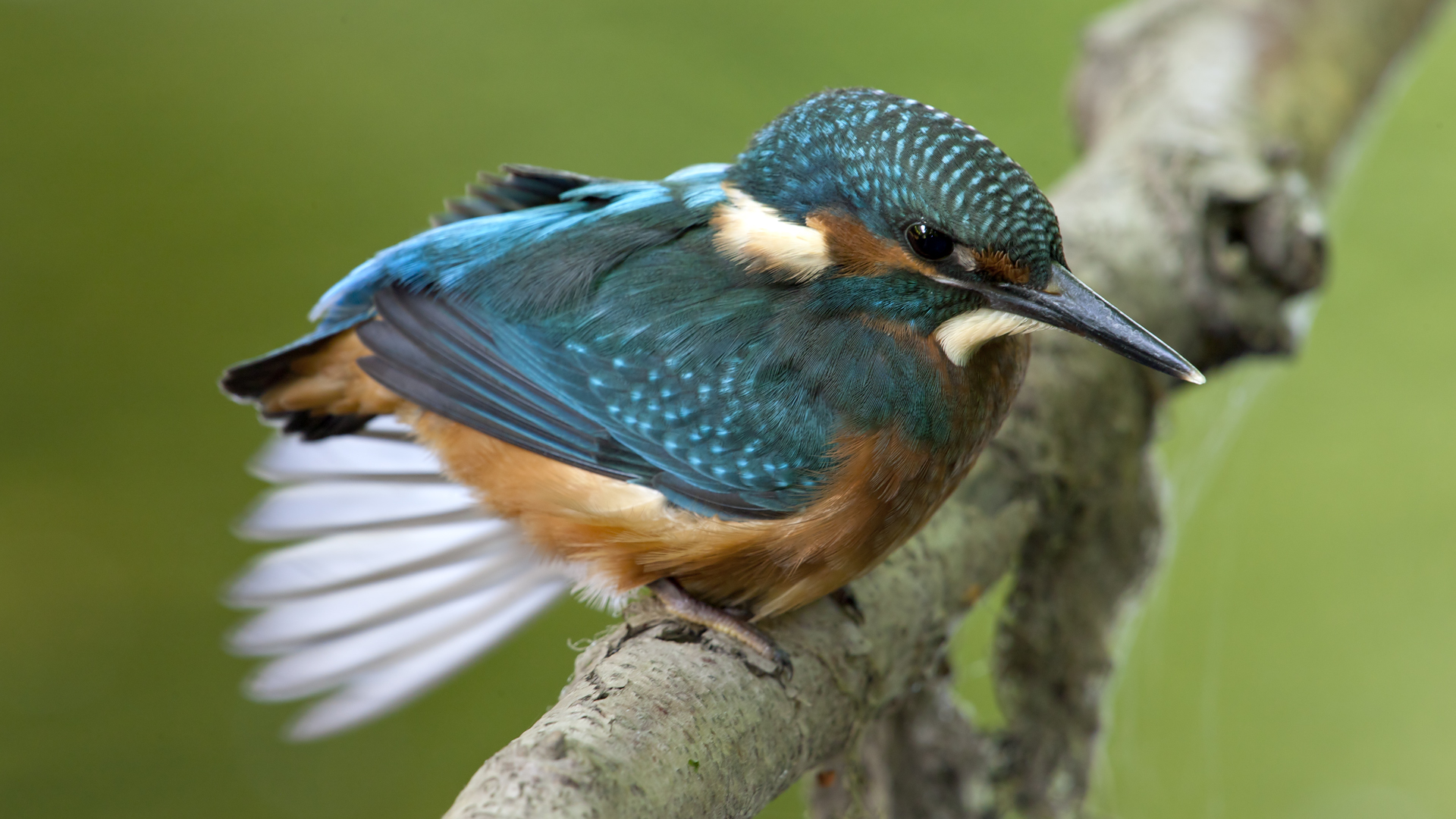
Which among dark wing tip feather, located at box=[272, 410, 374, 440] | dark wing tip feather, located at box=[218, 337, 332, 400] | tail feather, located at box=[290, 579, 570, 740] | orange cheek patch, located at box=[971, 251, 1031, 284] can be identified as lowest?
tail feather, located at box=[290, 579, 570, 740]

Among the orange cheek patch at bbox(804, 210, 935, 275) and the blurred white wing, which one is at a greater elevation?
the orange cheek patch at bbox(804, 210, 935, 275)

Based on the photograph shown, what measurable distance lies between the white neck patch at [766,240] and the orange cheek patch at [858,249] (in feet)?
0.04

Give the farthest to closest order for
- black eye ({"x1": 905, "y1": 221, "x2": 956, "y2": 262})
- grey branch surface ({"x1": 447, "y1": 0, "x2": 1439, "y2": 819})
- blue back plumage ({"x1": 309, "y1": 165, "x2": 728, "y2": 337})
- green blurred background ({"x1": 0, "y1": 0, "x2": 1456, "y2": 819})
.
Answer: green blurred background ({"x1": 0, "y1": 0, "x2": 1456, "y2": 819})
blue back plumage ({"x1": 309, "y1": 165, "x2": 728, "y2": 337})
black eye ({"x1": 905, "y1": 221, "x2": 956, "y2": 262})
grey branch surface ({"x1": 447, "y1": 0, "x2": 1439, "y2": 819})

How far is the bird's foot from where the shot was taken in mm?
1438

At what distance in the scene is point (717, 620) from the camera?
1.49 metres

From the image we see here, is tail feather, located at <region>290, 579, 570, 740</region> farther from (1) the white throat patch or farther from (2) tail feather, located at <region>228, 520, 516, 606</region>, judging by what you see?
(1) the white throat patch

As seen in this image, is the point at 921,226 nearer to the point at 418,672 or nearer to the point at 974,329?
the point at 974,329

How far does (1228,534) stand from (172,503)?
9.43 feet

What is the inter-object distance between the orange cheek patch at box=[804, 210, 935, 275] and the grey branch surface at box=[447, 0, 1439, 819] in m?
0.45

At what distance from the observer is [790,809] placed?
80.1 inches

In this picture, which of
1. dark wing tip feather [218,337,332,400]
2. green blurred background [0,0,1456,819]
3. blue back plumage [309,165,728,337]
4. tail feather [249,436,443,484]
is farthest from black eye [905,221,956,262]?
green blurred background [0,0,1456,819]

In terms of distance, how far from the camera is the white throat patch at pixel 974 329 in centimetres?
143

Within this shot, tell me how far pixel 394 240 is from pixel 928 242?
271 centimetres

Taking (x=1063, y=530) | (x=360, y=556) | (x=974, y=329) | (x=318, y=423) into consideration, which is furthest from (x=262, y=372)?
(x=1063, y=530)
